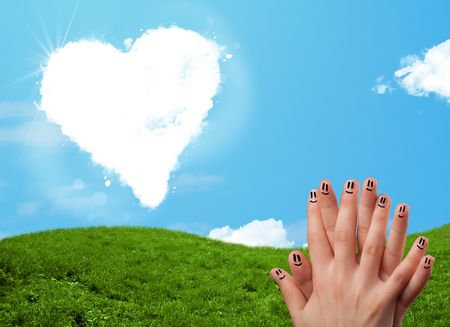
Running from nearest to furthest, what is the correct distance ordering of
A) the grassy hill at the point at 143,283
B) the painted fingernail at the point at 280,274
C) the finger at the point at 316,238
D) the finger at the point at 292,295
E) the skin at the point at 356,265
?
1. the skin at the point at 356,265
2. the finger at the point at 316,238
3. the finger at the point at 292,295
4. the painted fingernail at the point at 280,274
5. the grassy hill at the point at 143,283

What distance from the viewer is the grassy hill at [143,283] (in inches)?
546

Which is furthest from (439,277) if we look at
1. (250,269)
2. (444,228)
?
(444,228)

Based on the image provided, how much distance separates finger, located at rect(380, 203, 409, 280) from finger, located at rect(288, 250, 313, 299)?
0.39 meters

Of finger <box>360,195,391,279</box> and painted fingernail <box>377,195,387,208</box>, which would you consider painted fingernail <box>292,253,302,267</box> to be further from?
painted fingernail <box>377,195,387,208</box>

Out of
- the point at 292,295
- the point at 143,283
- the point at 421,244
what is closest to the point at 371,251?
the point at 421,244

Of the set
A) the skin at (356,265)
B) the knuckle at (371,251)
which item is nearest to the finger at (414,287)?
the skin at (356,265)

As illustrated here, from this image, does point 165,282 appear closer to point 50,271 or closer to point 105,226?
point 50,271

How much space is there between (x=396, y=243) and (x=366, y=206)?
242 millimetres

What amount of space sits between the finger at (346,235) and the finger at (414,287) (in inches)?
11.7

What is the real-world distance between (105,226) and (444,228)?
15.7 m

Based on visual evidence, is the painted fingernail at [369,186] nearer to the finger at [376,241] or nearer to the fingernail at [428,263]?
the finger at [376,241]

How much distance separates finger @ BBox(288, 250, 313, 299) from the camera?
3014 millimetres

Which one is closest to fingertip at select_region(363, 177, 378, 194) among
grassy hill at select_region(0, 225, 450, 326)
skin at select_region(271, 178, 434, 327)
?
skin at select_region(271, 178, 434, 327)

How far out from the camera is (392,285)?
2.77 metres
